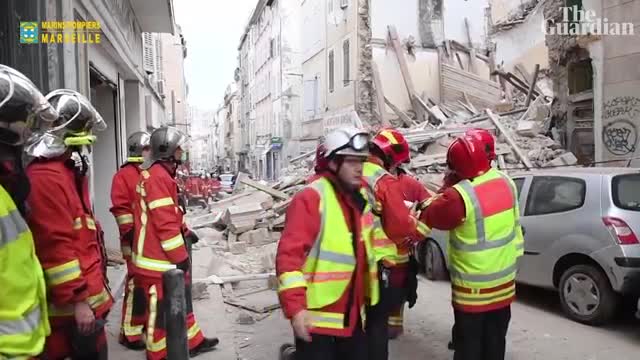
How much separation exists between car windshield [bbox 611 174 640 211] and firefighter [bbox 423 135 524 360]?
2598 millimetres

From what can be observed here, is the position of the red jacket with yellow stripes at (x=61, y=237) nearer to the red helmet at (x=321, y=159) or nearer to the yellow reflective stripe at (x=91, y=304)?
the yellow reflective stripe at (x=91, y=304)

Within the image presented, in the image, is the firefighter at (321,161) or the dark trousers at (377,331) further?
the dark trousers at (377,331)

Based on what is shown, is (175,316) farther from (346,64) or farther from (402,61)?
(346,64)

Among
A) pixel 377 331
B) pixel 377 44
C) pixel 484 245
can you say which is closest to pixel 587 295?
pixel 484 245

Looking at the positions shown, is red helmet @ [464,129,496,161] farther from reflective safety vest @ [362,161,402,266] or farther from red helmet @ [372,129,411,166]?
red helmet @ [372,129,411,166]

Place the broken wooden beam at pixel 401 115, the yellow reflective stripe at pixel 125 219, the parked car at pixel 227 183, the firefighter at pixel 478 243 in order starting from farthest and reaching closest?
the parked car at pixel 227 183, the broken wooden beam at pixel 401 115, the yellow reflective stripe at pixel 125 219, the firefighter at pixel 478 243

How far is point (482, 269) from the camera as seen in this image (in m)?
3.51

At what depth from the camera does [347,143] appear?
109 inches

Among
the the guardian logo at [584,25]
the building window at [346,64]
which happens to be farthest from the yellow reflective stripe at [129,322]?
the building window at [346,64]

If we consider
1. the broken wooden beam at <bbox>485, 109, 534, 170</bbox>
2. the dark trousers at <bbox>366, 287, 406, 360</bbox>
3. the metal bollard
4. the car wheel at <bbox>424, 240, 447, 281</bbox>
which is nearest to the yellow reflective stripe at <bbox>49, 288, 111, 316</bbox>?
the metal bollard

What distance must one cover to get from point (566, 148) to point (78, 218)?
14.4 m

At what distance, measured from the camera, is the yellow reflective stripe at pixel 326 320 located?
9.16ft

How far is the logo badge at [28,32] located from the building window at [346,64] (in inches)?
842

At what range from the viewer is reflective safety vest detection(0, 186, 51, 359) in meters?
1.85
